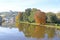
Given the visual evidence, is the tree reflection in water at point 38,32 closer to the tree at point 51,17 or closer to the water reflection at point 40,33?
the water reflection at point 40,33

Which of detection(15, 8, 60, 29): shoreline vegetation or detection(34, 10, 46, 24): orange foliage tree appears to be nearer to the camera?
detection(15, 8, 60, 29): shoreline vegetation

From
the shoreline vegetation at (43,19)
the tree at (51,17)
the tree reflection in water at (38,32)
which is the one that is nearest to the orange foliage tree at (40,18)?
the shoreline vegetation at (43,19)

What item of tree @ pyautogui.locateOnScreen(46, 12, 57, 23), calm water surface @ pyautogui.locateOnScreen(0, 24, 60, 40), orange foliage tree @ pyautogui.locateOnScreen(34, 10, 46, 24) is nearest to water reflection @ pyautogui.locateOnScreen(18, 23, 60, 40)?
calm water surface @ pyautogui.locateOnScreen(0, 24, 60, 40)

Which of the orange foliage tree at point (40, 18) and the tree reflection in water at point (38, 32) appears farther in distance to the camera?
the orange foliage tree at point (40, 18)

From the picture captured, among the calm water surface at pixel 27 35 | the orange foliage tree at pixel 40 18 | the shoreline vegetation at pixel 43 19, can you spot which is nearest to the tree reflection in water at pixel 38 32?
the calm water surface at pixel 27 35

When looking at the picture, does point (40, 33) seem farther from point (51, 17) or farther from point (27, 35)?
point (51, 17)

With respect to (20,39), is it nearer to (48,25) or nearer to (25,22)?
(48,25)

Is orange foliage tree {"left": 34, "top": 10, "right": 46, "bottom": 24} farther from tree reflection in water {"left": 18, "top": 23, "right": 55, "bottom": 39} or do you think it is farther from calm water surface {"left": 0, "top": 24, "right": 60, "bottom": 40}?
calm water surface {"left": 0, "top": 24, "right": 60, "bottom": 40}

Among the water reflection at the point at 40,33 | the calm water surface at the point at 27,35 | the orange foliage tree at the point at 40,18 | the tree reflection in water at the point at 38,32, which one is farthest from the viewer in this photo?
the orange foliage tree at the point at 40,18

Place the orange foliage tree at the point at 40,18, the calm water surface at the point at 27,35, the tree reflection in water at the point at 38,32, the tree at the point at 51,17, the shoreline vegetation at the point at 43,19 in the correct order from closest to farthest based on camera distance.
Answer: the calm water surface at the point at 27,35 → the tree reflection in water at the point at 38,32 → the shoreline vegetation at the point at 43,19 → the tree at the point at 51,17 → the orange foliage tree at the point at 40,18

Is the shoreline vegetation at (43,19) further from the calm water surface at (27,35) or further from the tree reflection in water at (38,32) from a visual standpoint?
the calm water surface at (27,35)

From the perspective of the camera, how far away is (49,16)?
15180 millimetres

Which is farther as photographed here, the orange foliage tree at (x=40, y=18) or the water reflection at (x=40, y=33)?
the orange foliage tree at (x=40, y=18)

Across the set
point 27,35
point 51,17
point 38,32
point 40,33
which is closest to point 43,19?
point 51,17
